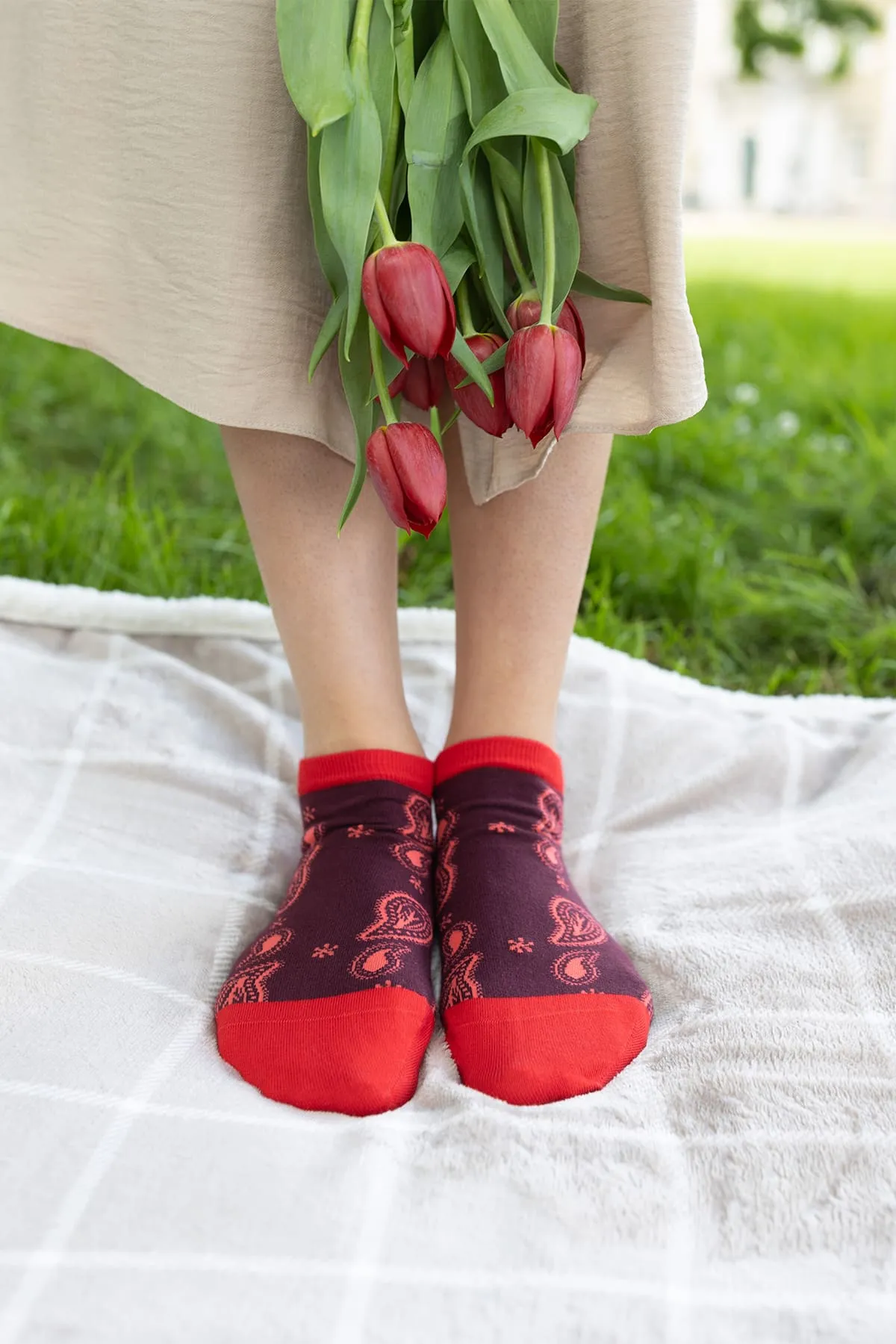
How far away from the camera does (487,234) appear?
27.8 inches

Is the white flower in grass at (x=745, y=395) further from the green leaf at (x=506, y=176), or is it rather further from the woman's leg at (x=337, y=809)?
the green leaf at (x=506, y=176)

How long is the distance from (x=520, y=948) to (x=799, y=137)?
14072 millimetres

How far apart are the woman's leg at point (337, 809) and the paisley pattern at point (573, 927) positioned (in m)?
0.09

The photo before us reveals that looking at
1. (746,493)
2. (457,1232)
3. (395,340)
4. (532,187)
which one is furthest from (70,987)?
(746,493)

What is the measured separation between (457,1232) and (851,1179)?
0.20m

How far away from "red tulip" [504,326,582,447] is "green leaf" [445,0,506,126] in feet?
0.46

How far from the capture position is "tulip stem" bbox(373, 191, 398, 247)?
2.11 feet

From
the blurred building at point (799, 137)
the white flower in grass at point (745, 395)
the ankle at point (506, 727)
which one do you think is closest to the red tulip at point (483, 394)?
the ankle at point (506, 727)

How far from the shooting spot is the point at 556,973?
0.75 m

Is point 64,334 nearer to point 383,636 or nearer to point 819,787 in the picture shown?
point 383,636

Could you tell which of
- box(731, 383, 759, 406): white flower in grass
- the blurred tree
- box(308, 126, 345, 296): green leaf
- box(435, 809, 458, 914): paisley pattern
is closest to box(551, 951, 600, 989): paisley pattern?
box(435, 809, 458, 914): paisley pattern

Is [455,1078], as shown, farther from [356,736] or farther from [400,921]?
[356,736]

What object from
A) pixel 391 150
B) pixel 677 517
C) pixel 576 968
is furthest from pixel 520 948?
pixel 677 517

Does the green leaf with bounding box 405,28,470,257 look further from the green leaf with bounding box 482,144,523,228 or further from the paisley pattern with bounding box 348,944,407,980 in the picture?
the paisley pattern with bounding box 348,944,407,980
